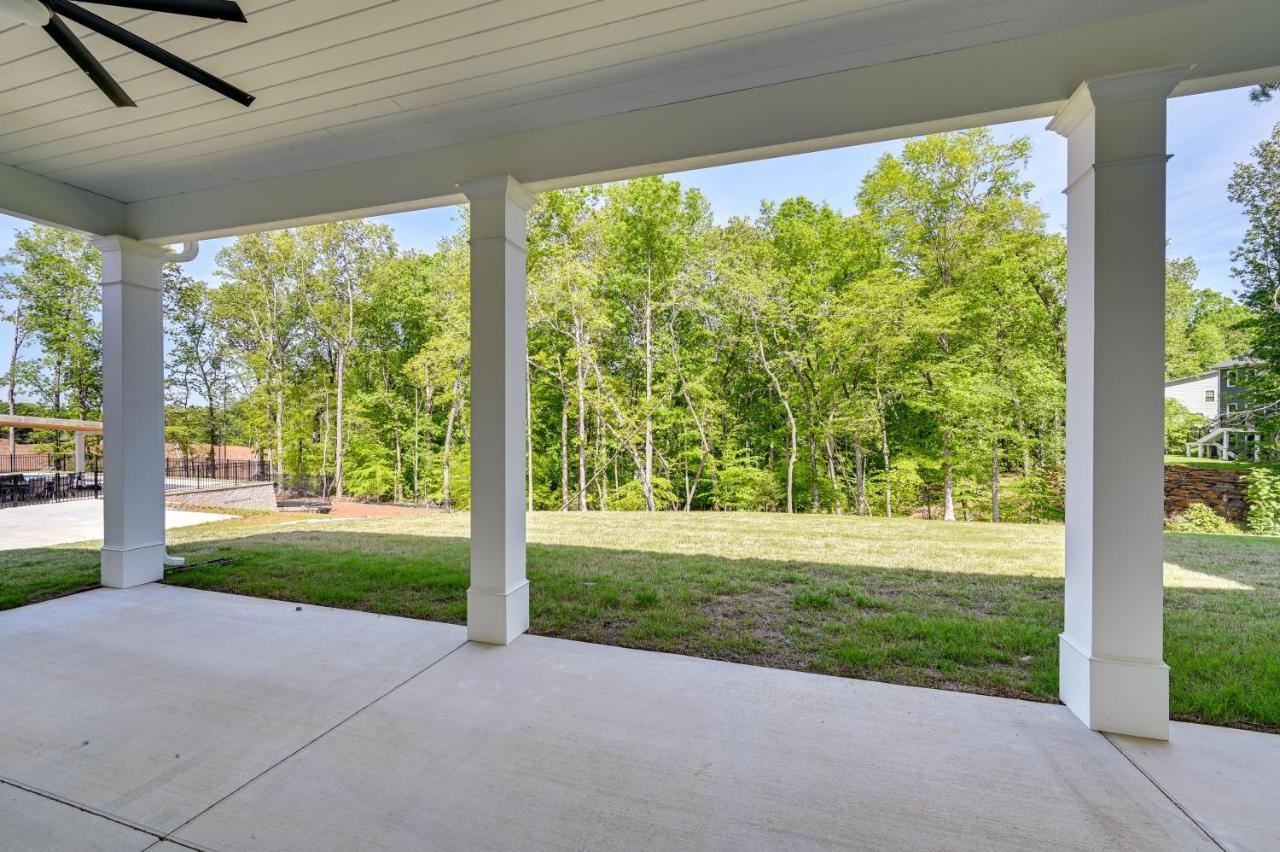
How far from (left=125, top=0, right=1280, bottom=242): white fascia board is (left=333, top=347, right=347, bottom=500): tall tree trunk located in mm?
11825

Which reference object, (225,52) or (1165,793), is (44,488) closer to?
(225,52)

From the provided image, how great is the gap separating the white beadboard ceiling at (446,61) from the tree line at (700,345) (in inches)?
308

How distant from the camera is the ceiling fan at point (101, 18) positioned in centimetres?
153

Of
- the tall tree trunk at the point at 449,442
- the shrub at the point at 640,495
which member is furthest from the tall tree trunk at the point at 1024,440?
the tall tree trunk at the point at 449,442

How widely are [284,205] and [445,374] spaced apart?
930 cm

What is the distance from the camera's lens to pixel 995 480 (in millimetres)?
9883

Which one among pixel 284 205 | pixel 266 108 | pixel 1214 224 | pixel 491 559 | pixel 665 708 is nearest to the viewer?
pixel 665 708

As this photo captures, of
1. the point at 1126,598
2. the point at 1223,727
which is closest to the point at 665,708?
the point at 1126,598

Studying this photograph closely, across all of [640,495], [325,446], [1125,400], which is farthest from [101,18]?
[325,446]

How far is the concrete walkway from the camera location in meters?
5.64

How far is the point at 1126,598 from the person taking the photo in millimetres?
1888

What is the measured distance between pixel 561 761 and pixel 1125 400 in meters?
2.37

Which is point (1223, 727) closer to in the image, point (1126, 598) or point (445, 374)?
point (1126, 598)

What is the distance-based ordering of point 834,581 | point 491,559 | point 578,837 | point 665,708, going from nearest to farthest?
1. point 578,837
2. point 665,708
3. point 491,559
4. point 834,581
